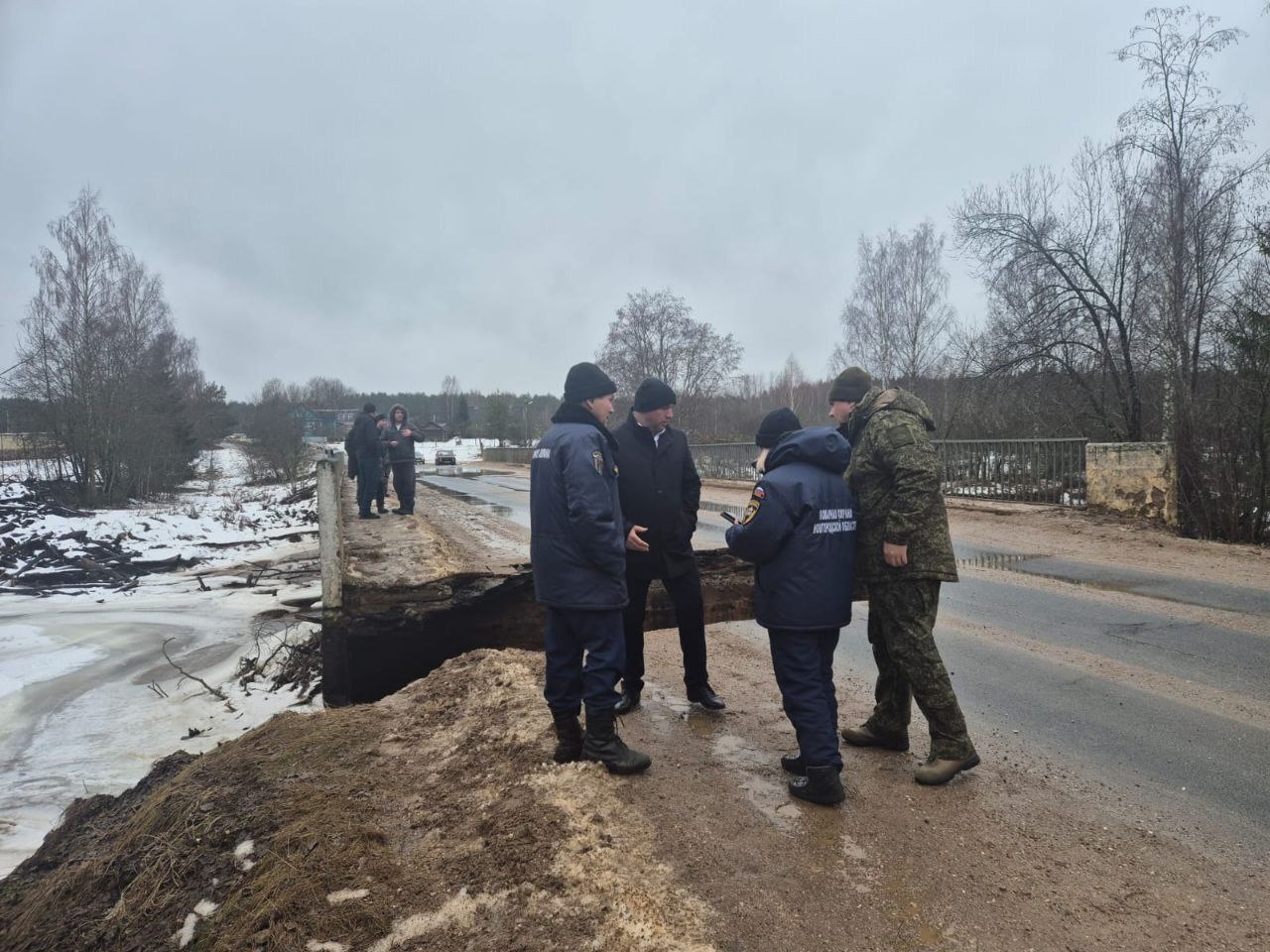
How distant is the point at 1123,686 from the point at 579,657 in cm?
381

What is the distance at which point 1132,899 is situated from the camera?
254 cm

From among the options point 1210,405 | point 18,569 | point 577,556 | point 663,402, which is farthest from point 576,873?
point 18,569

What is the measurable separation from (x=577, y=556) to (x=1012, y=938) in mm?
2100

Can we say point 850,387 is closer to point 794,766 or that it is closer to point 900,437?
point 900,437

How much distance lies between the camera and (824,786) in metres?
3.14

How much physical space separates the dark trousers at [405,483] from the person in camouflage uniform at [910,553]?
32.4 ft

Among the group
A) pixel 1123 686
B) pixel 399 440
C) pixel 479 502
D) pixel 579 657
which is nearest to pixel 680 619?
pixel 579 657

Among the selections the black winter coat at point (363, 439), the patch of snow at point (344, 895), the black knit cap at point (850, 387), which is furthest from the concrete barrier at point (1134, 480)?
the patch of snow at point (344, 895)

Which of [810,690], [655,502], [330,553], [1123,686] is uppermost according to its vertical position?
[655,502]

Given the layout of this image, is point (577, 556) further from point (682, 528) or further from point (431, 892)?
point (431, 892)

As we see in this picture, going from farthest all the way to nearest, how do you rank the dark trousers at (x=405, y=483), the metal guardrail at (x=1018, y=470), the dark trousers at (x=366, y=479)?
the metal guardrail at (x=1018, y=470), the dark trousers at (x=405, y=483), the dark trousers at (x=366, y=479)

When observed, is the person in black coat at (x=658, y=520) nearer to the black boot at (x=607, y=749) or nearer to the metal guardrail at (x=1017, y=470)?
the black boot at (x=607, y=749)

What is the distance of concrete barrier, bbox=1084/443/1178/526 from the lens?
11.9 meters

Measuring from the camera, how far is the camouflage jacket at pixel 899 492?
10.9ft
